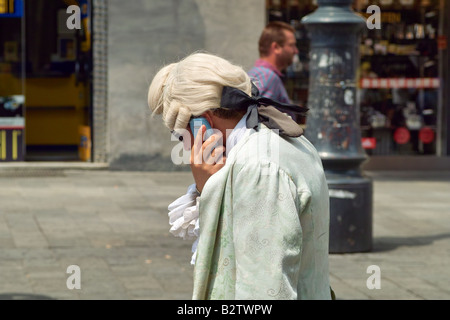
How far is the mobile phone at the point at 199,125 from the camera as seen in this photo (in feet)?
8.79

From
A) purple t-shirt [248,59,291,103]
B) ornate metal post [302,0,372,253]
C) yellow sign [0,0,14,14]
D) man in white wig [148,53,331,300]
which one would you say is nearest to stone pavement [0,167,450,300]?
ornate metal post [302,0,372,253]

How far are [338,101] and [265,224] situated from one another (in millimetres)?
6428

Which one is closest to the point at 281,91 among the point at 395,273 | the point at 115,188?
the point at 395,273

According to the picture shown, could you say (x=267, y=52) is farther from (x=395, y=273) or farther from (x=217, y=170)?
(x=217, y=170)

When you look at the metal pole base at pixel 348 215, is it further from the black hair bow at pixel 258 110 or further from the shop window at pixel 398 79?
the shop window at pixel 398 79

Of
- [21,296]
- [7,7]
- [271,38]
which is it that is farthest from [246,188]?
[7,7]

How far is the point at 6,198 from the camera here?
11.6 metres

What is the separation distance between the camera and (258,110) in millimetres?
2721

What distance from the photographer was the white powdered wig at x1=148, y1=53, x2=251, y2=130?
2.63 m

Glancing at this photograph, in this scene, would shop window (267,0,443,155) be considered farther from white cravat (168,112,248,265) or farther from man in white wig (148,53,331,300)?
man in white wig (148,53,331,300)

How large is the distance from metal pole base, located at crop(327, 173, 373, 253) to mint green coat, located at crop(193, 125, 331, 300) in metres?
5.77

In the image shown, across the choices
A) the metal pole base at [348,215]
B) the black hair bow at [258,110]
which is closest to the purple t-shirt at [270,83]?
the metal pole base at [348,215]
